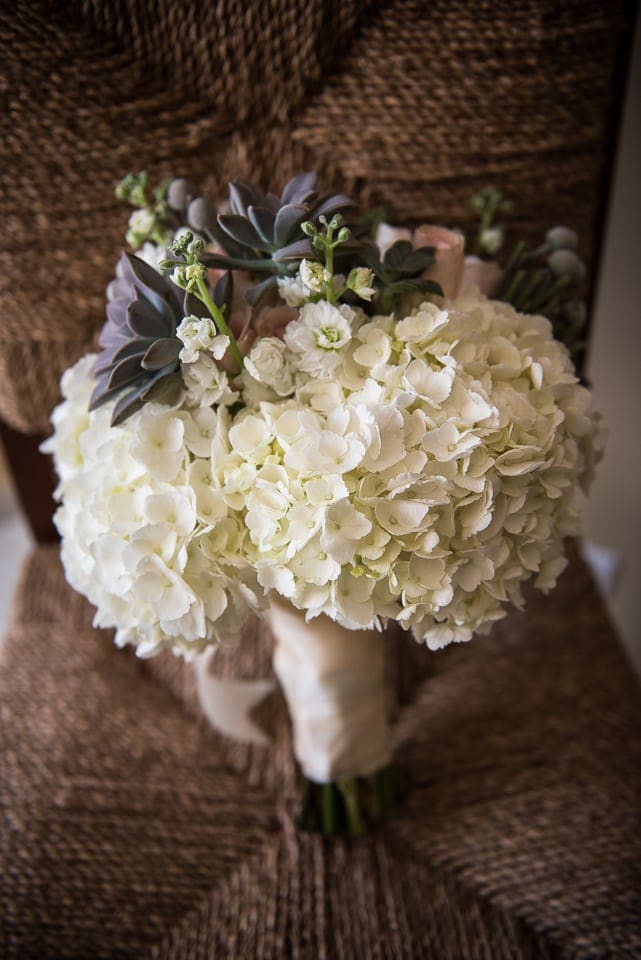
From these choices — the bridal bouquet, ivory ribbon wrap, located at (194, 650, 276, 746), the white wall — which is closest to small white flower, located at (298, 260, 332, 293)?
the bridal bouquet

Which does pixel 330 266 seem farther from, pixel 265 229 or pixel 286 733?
pixel 286 733

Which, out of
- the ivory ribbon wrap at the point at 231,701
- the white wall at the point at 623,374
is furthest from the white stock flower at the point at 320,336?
the white wall at the point at 623,374

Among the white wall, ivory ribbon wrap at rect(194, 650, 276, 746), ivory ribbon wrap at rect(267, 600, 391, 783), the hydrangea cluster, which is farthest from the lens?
the white wall

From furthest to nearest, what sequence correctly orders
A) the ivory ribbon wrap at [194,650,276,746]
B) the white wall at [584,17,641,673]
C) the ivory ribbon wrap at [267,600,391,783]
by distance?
the white wall at [584,17,641,673]
the ivory ribbon wrap at [194,650,276,746]
the ivory ribbon wrap at [267,600,391,783]

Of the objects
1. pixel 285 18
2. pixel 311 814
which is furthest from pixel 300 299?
pixel 311 814

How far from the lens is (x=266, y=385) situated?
0.42m

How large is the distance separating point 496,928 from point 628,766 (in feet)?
0.60

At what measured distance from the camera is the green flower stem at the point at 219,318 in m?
0.39

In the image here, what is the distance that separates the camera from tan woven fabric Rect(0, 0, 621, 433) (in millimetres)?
561

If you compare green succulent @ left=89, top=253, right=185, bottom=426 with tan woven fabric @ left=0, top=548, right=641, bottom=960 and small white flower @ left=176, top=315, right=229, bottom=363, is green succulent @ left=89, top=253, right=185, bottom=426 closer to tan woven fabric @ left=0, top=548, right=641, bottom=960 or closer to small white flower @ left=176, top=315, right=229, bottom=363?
small white flower @ left=176, top=315, right=229, bottom=363

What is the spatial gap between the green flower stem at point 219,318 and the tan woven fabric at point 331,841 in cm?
43

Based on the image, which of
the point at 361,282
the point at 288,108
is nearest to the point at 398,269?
the point at 361,282

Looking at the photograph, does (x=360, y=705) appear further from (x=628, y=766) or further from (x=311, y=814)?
(x=628, y=766)

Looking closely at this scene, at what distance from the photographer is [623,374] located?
3.16ft
